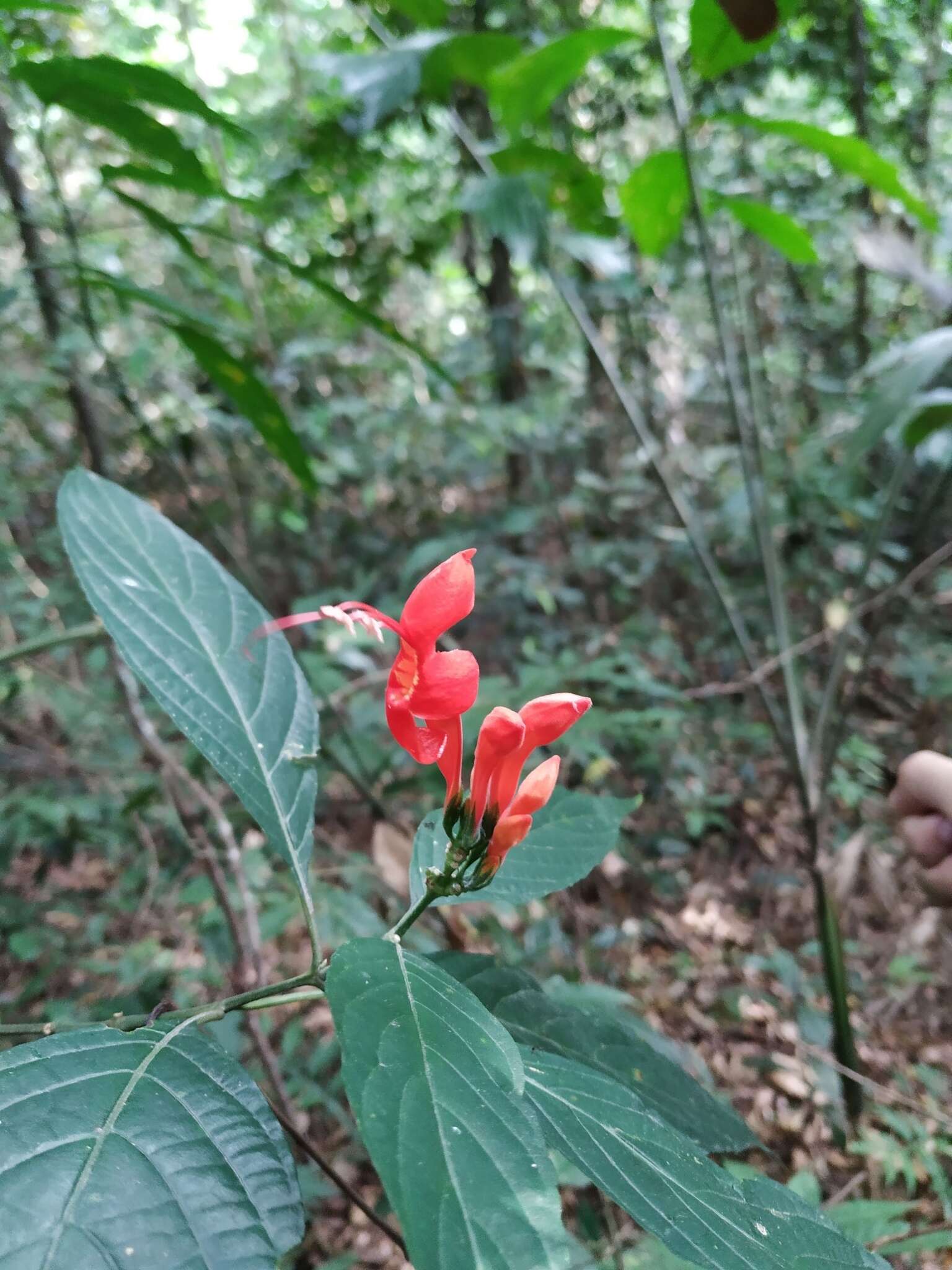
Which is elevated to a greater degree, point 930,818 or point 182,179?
point 182,179

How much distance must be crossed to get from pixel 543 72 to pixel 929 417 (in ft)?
2.47

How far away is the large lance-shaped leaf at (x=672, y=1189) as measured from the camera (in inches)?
14.1

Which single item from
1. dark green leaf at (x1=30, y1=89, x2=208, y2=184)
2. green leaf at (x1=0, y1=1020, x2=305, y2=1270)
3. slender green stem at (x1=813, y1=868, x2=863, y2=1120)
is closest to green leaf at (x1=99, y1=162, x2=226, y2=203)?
dark green leaf at (x1=30, y1=89, x2=208, y2=184)

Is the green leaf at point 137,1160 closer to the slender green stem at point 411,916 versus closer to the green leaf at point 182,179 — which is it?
the slender green stem at point 411,916

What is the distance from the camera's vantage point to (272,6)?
3.38 m

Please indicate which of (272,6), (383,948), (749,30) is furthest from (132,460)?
(383,948)

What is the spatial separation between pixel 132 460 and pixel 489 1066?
340 centimetres

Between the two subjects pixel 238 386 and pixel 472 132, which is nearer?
pixel 238 386

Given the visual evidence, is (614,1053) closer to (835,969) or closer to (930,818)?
(930,818)

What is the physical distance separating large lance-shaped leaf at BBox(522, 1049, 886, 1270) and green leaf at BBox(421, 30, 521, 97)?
1283mm

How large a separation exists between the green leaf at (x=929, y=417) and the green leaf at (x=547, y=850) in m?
0.85

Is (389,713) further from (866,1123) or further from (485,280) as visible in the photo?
(485,280)

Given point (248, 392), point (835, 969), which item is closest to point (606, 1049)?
point (248, 392)

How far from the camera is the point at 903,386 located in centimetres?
104
